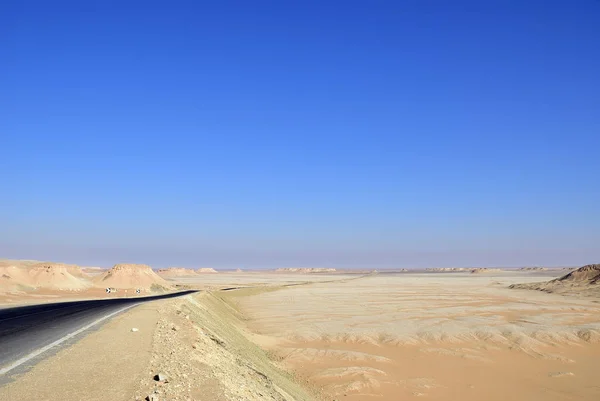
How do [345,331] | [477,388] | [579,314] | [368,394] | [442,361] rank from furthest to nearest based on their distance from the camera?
[579,314] → [345,331] → [442,361] → [477,388] → [368,394]

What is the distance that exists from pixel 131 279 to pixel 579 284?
69033 millimetres

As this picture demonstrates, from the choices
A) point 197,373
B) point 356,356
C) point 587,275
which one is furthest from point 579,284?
point 197,373

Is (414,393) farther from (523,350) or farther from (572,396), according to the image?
(523,350)

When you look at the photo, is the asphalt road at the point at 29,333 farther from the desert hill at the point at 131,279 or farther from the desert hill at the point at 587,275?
the desert hill at the point at 587,275

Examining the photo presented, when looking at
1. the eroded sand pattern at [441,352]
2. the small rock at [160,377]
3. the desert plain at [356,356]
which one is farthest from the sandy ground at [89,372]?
the eroded sand pattern at [441,352]

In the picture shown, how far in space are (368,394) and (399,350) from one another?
314 inches

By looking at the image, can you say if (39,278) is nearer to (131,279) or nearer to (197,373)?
(131,279)

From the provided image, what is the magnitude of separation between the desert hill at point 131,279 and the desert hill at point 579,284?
59.6m

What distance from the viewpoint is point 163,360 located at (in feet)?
34.9

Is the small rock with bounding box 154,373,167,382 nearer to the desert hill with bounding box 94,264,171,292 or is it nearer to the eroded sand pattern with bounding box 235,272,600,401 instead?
the eroded sand pattern with bounding box 235,272,600,401

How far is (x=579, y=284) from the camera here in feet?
233

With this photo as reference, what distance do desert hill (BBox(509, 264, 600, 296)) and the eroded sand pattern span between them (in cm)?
2750

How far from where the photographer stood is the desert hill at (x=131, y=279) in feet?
214

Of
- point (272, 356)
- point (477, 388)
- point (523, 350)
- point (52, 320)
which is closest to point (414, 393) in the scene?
point (477, 388)
